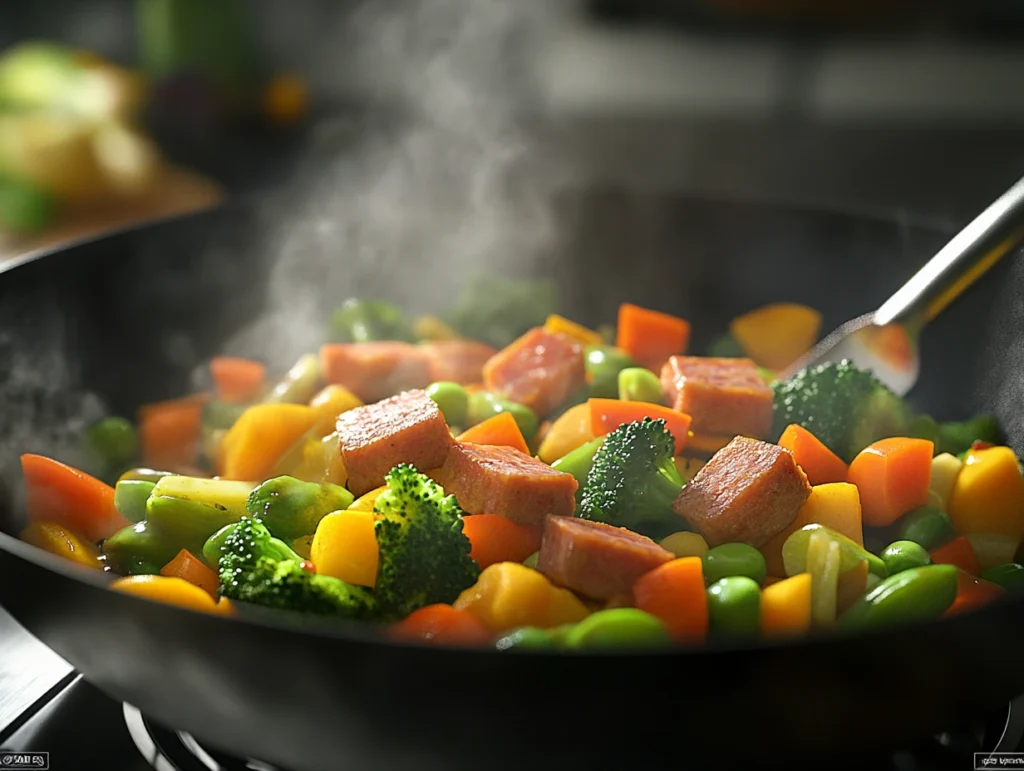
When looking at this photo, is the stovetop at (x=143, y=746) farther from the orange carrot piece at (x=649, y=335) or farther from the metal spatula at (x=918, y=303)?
the orange carrot piece at (x=649, y=335)

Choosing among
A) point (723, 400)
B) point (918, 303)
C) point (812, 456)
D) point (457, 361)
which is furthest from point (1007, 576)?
point (457, 361)

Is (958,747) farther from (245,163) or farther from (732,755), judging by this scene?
(245,163)

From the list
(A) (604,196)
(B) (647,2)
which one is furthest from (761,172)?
(A) (604,196)

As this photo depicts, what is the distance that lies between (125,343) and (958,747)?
225 centimetres

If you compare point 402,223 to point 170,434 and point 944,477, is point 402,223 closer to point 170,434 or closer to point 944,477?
point 170,434

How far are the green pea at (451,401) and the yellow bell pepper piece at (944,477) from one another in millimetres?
1085

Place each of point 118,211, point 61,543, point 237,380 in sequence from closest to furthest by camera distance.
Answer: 1. point 61,543
2. point 237,380
3. point 118,211

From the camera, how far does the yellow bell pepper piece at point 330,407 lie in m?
2.43

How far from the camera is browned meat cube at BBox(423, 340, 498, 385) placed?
9.20 ft

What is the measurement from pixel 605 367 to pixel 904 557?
94 centimetres

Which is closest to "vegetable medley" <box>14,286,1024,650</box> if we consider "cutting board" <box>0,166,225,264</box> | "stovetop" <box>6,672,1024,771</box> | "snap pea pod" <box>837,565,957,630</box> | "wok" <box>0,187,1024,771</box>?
"snap pea pod" <box>837,565,957,630</box>

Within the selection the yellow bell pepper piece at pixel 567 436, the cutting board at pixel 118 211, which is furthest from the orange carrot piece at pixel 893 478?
the cutting board at pixel 118 211

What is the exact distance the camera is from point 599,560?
5.53 ft

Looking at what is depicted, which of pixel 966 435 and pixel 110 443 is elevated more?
pixel 110 443
